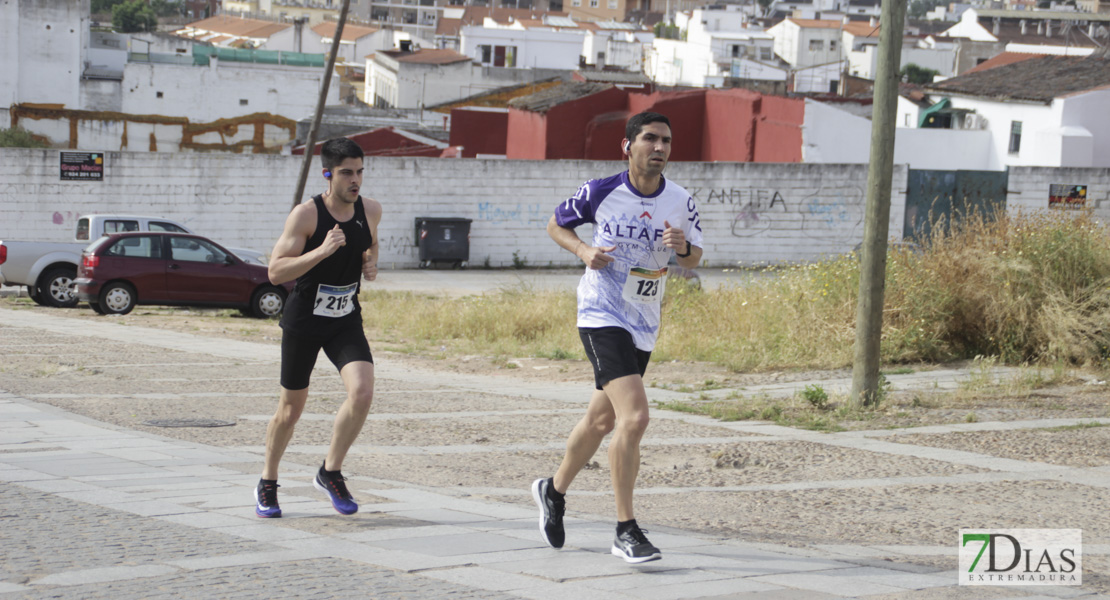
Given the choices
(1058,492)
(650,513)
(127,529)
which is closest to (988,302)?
(1058,492)

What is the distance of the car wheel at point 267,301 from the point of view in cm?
1927

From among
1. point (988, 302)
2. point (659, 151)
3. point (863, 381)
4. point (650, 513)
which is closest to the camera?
point (659, 151)

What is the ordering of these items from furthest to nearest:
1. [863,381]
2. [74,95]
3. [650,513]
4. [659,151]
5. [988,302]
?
[74,95]
[988,302]
[863,381]
[650,513]
[659,151]

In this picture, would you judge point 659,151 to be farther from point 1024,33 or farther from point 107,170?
point 1024,33

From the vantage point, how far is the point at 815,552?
17.9 feet

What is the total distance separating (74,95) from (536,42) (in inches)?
1276

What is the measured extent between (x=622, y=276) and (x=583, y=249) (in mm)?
221

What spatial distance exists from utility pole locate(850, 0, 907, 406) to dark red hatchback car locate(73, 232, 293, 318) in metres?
12.1

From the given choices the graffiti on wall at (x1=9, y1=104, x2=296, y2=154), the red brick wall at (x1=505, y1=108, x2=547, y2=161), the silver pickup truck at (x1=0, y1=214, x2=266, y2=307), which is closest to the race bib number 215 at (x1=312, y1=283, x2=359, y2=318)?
the silver pickup truck at (x1=0, y1=214, x2=266, y2=307)

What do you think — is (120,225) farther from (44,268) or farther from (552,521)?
(552,521)

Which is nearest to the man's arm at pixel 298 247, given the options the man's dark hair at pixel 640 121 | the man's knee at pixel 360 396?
the man's knee at pixel 360 396

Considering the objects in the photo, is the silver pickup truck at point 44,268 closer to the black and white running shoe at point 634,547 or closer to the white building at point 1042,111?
the black and white running shoe at point 634,547

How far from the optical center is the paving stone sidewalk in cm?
465

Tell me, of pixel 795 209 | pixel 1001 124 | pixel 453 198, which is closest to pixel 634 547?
pixel 453 198
